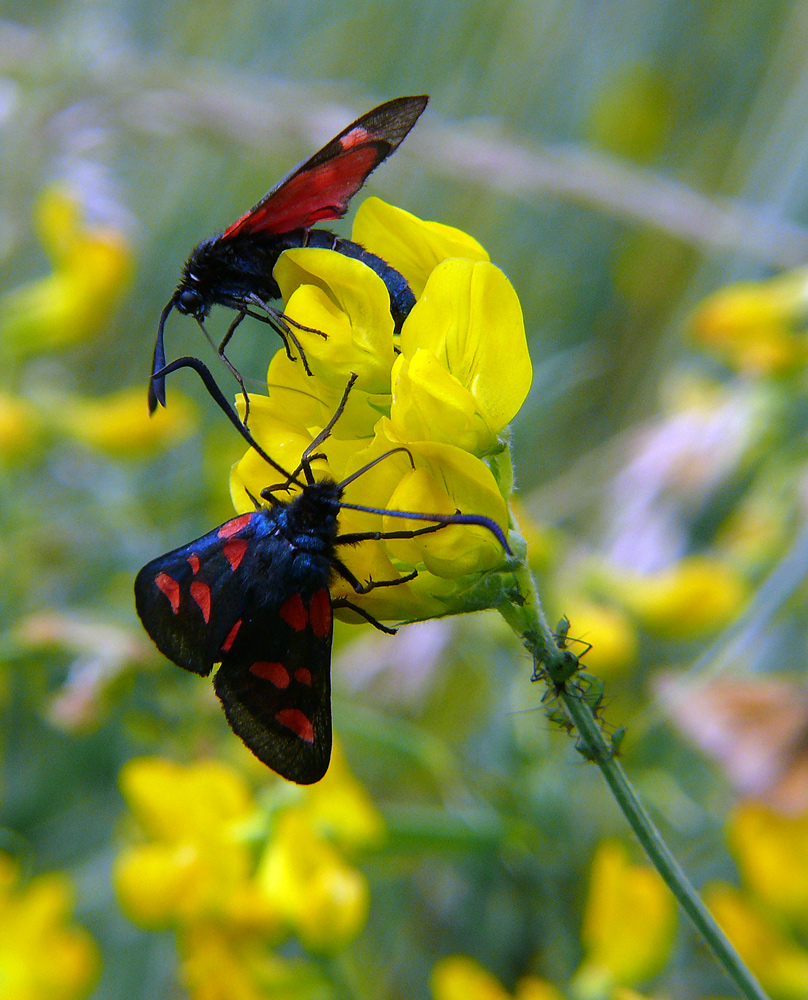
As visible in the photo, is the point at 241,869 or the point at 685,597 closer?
the point at 241,869

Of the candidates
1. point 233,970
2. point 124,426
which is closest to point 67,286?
point 124,426

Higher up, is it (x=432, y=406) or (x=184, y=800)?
(x=432, y=406)

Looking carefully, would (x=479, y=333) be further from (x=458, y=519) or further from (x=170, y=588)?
(x=170, y=588)

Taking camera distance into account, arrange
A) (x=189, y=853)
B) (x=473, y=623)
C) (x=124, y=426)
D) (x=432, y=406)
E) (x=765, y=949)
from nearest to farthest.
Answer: (x=432, y=406) < (x=765, y=949) < (x=189, y=853) < (x=473, y=623) < (x=124, y=426)

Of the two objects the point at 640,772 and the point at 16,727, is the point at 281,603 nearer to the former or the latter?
the point at 640,772

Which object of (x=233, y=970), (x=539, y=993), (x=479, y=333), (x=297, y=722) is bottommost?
(x=233, y=970)
